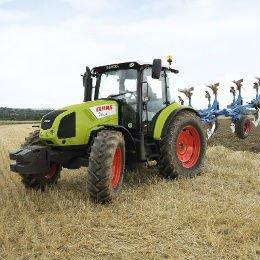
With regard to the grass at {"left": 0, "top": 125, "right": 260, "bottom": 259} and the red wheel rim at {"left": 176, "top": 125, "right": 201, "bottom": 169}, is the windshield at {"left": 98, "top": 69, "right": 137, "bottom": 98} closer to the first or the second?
the red wheel rim at {"left": 176, "top": 125, "right": 201, "bottom": 169}

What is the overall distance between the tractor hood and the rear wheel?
431 inches

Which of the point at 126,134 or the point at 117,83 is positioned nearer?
the point at 126,134

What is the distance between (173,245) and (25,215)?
205 cm

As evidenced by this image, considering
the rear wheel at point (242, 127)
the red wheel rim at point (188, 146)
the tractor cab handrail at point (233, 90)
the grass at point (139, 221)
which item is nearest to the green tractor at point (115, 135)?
the red wheel rim at point (188, 146)

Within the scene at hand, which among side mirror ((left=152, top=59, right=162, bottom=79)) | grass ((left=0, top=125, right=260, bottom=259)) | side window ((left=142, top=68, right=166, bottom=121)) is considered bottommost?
grass ((left=0, top=125, right=260, bottom=259))

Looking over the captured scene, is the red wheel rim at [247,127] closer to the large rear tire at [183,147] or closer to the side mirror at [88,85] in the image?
the large rear tire at [183,147]

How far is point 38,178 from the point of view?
23.9 ft

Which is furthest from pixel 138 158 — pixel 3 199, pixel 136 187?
pixel 3 199

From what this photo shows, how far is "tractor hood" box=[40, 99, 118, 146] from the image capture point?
6770mm

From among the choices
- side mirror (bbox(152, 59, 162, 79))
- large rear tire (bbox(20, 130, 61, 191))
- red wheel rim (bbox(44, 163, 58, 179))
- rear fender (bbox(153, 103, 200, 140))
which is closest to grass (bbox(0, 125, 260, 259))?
large rear tire (bbox(20, 130, 61, 191))

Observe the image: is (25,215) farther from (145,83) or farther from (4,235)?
(145,83)

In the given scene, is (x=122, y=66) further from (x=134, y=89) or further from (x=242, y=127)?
(x=242, y=127)

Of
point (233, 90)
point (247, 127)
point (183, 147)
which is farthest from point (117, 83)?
point (247, 127)

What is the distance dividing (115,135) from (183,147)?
251 centimetres
